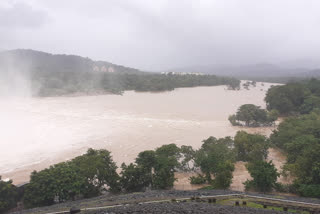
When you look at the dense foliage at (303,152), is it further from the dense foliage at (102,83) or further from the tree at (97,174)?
the dense foliage at (102,83)

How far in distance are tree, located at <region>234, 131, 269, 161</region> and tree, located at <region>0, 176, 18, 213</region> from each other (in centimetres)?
1364

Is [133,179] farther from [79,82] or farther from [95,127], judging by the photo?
[79,82]

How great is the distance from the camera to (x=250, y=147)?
15.6 meters

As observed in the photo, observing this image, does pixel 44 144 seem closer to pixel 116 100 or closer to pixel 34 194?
pixel 34 194

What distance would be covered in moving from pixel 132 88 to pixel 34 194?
43570 millimetres

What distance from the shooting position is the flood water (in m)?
17.2

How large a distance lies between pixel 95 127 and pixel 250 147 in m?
16.1

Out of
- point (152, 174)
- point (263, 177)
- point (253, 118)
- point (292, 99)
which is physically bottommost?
point (152, 174)

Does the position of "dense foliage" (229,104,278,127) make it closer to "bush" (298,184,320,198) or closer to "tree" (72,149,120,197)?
"bush" (298,184,320,198)

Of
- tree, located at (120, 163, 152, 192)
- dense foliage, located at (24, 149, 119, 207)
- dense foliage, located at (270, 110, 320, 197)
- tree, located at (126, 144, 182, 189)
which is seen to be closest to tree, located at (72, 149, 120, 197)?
dense foliage, located at (24, 149, 119, 207)

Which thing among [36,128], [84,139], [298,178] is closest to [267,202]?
[298,178]

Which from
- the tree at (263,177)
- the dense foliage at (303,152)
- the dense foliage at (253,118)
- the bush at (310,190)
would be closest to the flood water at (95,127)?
the dense foliage at (253,118)

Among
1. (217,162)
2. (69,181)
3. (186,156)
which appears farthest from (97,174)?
(217,162)

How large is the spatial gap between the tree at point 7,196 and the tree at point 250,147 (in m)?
13.6
